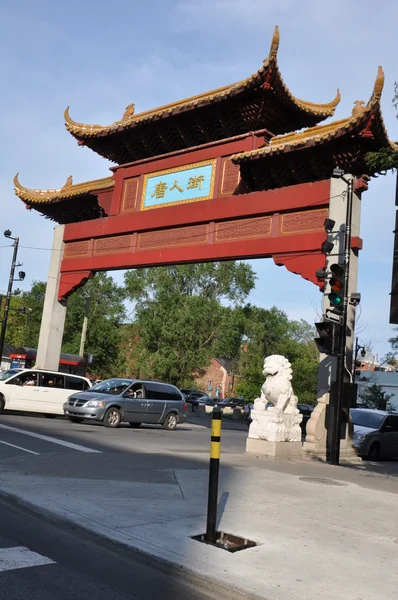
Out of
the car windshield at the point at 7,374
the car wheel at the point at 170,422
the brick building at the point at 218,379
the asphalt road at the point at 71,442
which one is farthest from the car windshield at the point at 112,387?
the brick building at the point at 218,379

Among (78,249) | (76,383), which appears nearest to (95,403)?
(76,383)

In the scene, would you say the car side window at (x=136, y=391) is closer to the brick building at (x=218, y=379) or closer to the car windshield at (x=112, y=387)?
the car windshield at (x=112, y=387)

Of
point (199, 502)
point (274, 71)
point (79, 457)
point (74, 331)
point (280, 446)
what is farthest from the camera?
point (74, 331)

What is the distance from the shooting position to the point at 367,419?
→ 1836 centimetres

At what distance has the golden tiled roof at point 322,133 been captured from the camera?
1484 cm

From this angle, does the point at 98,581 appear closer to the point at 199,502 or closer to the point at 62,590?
the point at 62,590

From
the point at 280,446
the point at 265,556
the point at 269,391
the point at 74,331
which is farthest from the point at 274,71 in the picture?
the point at 74,331

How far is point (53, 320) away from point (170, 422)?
6794 millimetres

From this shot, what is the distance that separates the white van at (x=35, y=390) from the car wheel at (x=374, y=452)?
10031 mm

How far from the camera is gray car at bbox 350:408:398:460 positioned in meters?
16.9

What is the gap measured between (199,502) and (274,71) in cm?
1426

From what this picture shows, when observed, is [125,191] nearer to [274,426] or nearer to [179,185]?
[179,185]

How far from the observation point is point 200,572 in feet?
14.5

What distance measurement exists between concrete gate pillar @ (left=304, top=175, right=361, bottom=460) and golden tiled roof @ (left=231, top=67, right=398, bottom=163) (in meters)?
1.30
